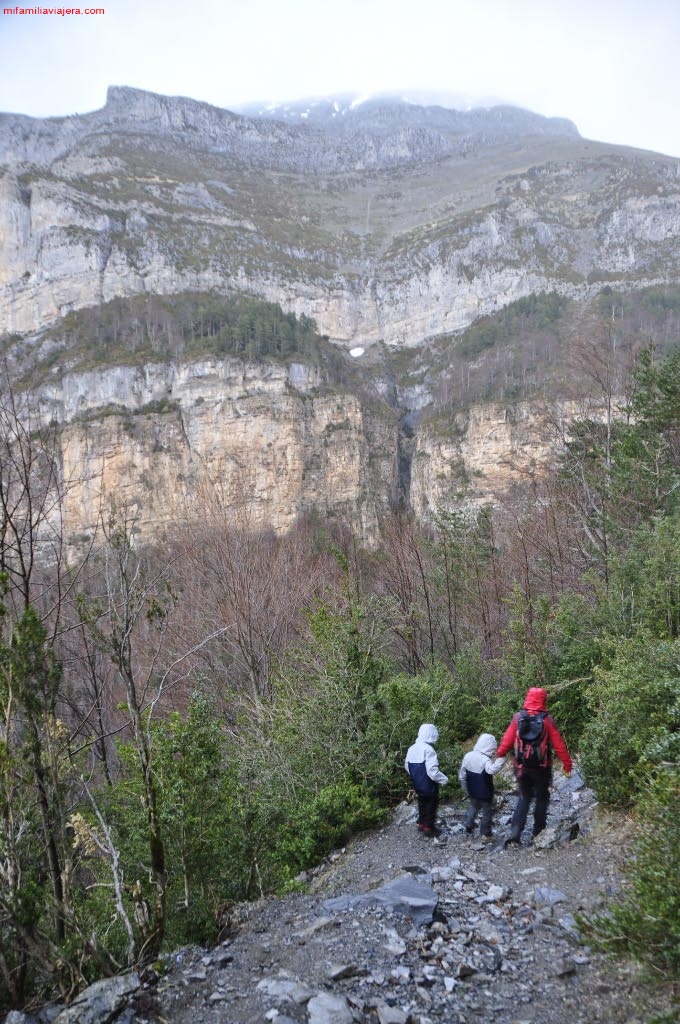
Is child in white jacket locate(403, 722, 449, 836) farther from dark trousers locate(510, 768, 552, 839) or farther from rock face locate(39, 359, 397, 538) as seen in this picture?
rock face locate(39, 359, 397, 538)

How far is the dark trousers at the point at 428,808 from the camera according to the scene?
6168 millimetres

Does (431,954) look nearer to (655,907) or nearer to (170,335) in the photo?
(655,907)

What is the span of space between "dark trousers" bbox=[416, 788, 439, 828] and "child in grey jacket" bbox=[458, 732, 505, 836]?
1.13 feet

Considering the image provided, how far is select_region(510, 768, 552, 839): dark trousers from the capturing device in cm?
557

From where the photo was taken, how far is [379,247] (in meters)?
97.4

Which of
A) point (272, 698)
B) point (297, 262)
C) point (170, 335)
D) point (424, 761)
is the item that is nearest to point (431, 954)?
point (424, 761)

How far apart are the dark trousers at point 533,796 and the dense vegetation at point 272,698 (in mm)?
479

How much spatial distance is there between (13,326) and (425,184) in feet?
272

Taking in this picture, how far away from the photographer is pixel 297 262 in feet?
283

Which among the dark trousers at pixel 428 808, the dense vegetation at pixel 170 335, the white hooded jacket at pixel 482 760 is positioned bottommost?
the dark trousers at pixel 428 808

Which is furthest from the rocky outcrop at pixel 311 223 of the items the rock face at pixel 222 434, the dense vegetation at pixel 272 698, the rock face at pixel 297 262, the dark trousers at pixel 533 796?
the dark trousers at pixel 533 796

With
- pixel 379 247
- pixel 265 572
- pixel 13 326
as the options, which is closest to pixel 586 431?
pixel 265 572

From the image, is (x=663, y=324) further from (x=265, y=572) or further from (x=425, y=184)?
(x=425, y=184)

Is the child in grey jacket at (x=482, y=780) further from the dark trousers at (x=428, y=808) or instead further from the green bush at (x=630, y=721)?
the green bush at (x=630, y=721)
